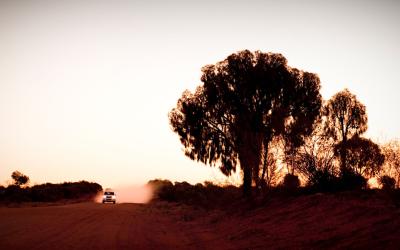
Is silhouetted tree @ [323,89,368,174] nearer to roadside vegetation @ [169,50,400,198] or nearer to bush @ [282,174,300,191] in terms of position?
roadside vegetation @ [169,50,400,198]

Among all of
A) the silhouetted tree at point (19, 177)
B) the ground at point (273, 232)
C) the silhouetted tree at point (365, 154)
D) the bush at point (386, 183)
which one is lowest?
the ground at point (273, 232)

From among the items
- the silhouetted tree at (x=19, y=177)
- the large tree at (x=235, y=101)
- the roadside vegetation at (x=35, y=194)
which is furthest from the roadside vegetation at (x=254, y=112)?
the silhouetted tree at (x=19, y=177)

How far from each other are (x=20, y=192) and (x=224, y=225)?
4305cm

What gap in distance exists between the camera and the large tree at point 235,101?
35156 mm

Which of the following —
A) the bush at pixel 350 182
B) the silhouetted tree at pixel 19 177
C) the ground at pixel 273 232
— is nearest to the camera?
the ground at pixel 273 232

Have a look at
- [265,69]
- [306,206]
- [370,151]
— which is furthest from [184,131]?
[306,206]

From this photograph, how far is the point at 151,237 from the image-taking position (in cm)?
1480

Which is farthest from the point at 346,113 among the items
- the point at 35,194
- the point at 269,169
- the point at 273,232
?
the point at 35,194

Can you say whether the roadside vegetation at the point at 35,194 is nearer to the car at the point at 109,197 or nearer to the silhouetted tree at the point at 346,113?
the car at the point at 109,197

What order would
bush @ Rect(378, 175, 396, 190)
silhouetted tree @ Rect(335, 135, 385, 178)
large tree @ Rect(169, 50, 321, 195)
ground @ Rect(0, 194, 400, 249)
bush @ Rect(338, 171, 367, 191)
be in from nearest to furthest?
1. ground @ Rect(0, 194, 400, 249)
2. bush @ Rect(378, 175, 396, 190)
3. bush @ Rect(338, 171, 367, 191)
4. silhouetted tree @ Rect(335, 135, 385, 178)
5. large tree @ Rect(169, 50, 321, 195)

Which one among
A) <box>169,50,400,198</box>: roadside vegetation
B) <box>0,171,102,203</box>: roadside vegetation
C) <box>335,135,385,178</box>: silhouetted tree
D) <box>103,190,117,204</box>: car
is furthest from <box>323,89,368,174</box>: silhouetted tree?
<box>0,171,102,203</box>: roadside vegetation

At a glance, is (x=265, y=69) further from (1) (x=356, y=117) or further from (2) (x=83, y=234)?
(2) (x=83, y=234)

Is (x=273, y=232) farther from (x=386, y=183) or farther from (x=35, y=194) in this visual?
(x=35, y=194)

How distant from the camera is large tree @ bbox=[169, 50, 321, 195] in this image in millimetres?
35156
